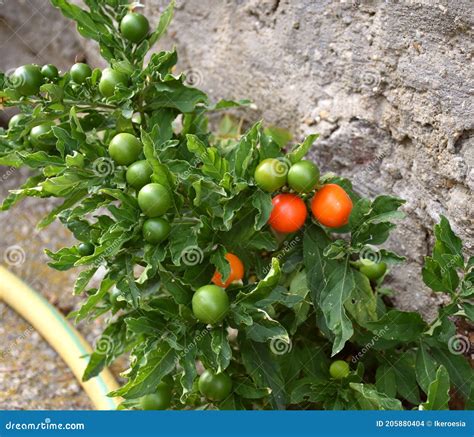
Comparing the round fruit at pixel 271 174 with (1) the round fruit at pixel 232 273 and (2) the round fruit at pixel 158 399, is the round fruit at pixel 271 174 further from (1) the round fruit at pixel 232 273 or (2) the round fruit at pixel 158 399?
(2) the round fruit at pixel 158 399

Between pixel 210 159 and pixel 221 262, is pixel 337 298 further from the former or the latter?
pixel 210 159

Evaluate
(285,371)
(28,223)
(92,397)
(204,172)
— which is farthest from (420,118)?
(28,223)

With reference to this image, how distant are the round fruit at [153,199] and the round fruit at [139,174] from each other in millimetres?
51

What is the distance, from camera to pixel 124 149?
122 centimetres

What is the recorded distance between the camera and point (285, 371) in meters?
1.37

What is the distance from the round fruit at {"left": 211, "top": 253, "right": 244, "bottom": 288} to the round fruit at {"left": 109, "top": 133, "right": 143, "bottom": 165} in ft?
0.84

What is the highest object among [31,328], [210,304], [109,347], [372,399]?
[210,304]

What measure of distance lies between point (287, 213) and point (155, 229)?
0.25 meters

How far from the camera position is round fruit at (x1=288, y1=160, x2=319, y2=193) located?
1198 millimetres

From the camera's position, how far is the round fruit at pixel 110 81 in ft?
4.16

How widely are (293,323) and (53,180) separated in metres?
0.54

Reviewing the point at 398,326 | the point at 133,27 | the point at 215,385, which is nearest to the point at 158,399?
the point at 215,385

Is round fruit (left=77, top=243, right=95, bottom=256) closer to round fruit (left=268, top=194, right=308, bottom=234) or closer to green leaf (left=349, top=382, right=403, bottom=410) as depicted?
round fruit (left=268, top=194, right=308, bottom=234)

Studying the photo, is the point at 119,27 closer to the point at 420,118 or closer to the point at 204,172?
the point at 204,172
